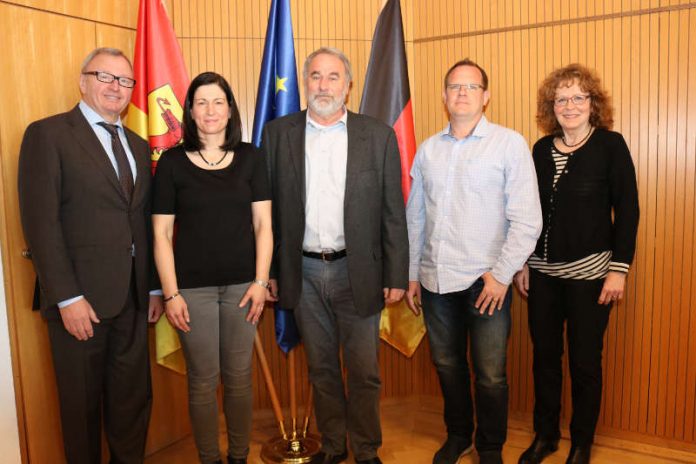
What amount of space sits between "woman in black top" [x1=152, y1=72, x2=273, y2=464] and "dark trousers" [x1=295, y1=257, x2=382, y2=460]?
0.24 metres

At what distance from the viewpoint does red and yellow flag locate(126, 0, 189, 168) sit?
2809 mm

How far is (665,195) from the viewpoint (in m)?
2.87

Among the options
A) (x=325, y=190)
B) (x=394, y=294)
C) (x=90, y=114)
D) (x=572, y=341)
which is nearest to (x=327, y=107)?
(x=325, y=190)

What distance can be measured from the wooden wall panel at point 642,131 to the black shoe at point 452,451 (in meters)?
0.77

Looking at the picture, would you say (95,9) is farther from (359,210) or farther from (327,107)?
(359,210)

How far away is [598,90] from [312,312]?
5.40 ft

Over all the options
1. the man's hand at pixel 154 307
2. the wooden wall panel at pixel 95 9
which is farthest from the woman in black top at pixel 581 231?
the wooden wall panel at pixel 95 9

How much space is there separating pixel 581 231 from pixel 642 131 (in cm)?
79

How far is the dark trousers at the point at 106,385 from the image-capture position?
2289mm

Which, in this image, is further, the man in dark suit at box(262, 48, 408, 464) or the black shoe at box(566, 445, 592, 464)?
the black shoe at box(566, 445, 592, 464)

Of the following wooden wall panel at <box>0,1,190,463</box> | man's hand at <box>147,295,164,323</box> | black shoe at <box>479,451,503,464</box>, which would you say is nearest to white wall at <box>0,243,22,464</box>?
wooden wall panel at <box>0,1,190,463</box>

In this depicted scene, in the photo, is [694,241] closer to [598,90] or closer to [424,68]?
[598,90]

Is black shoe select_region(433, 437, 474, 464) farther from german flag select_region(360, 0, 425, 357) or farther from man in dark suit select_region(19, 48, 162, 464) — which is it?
man in dark suit select_region(19, 48, 162, 464)

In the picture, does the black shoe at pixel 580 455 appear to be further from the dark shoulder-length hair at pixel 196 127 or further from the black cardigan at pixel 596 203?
the dark shoulder-length hair at pixel 196 127
